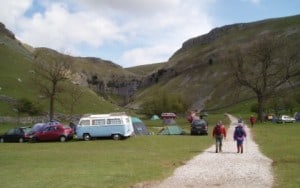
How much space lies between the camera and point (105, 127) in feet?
165

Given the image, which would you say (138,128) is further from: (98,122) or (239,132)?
(239,132)

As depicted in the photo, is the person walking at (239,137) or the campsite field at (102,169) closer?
the campsite field at (102,169)

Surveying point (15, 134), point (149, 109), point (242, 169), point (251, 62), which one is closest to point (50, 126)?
point (15, 134)

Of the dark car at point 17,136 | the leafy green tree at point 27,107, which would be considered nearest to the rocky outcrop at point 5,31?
the leafy green tree at point 27,107

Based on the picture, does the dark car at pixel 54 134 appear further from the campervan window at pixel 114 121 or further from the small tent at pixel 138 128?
the small tent at pixel 138 128

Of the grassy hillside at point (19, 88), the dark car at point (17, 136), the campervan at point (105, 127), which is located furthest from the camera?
the grassy hillside at point (19, 88)

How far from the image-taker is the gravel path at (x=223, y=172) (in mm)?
19688

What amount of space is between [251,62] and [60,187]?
94567mm

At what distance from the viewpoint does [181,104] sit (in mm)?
151625

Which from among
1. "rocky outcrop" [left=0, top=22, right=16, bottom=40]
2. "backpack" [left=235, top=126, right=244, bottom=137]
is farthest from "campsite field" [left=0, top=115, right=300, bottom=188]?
"rocky outcrop" [left=0, top=22, right=16, bottom=40]

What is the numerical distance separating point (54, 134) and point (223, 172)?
3091cm

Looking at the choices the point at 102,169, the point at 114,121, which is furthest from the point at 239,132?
the point at 114,121

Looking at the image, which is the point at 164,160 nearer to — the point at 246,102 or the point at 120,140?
the point at 120,140

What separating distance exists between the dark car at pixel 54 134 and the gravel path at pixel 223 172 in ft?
74.8
